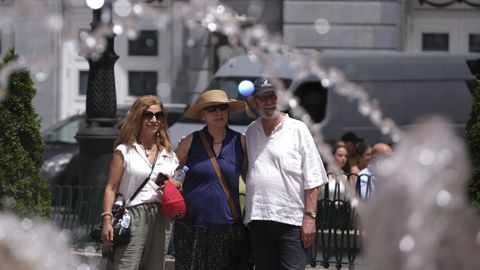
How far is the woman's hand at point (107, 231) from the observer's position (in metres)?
5.44

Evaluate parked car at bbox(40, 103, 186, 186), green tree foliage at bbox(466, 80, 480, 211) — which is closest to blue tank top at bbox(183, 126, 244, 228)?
green tree foliage at bbox(466, 80, 480, 211)

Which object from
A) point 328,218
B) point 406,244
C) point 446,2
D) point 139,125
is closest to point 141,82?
point 446,2

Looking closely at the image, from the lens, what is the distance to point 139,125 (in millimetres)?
5609

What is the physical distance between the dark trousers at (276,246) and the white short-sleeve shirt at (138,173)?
1.76 ft

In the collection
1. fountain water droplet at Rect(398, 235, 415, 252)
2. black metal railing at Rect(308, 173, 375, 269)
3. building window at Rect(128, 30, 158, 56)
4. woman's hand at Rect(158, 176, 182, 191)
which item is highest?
building window at Rect(128, 30, 158, 56)

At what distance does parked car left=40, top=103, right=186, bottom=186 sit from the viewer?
42.0ft

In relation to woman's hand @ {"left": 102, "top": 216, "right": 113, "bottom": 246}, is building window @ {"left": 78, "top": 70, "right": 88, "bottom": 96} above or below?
above

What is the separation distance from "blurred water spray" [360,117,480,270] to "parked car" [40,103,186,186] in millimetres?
9956

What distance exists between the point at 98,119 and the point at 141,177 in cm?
374

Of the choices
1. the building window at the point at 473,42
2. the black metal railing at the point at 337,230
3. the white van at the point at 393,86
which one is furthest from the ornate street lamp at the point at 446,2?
the black metal railing at the point at 337,230

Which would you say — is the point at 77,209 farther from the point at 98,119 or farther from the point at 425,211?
the point at 425,211

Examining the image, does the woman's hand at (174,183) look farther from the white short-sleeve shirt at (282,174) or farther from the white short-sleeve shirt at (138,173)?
the white short-sleeve shirt at (282,174)

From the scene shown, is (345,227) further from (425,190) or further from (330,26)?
(330,26)

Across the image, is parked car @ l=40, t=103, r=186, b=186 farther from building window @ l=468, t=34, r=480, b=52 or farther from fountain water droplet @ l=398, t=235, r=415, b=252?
fountain water droplet @ l=398, t=235, r=415, b=252
